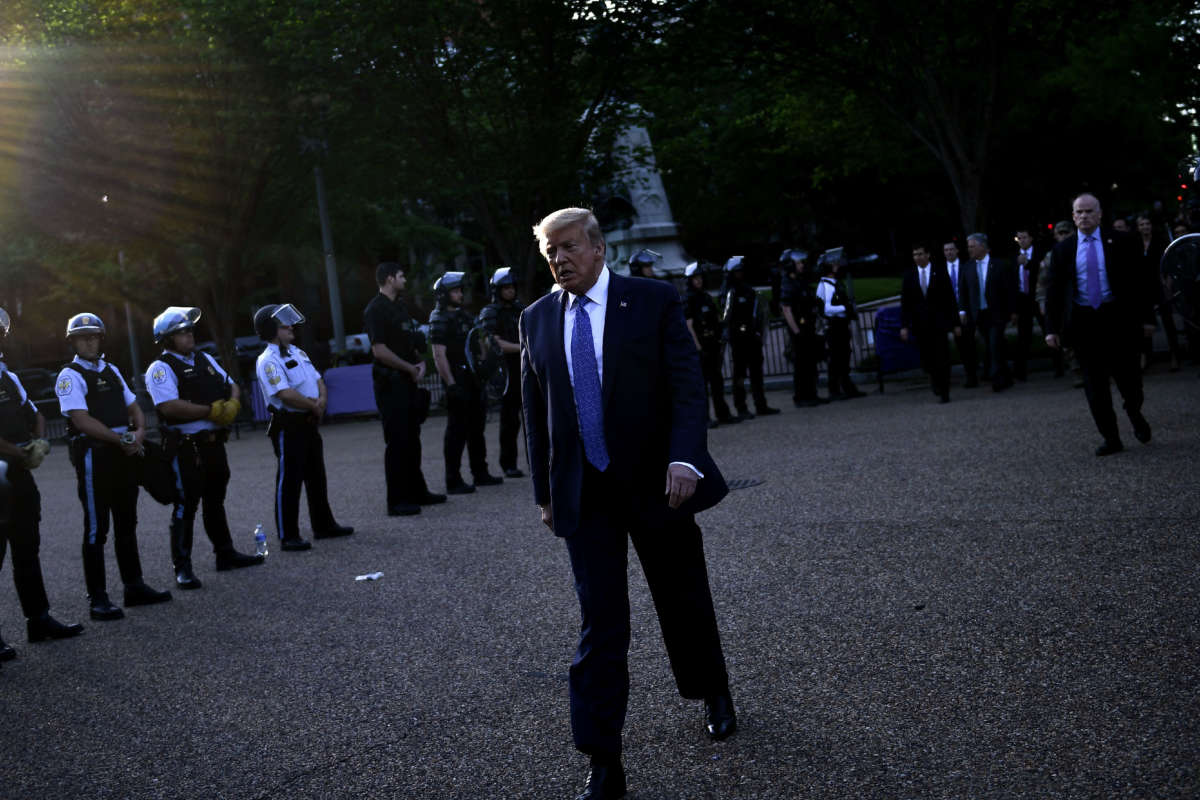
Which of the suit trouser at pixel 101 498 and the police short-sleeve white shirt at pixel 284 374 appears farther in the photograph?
the police short-sleeve white shirt at pixel 284 374

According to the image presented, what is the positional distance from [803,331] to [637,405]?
43.8 feet

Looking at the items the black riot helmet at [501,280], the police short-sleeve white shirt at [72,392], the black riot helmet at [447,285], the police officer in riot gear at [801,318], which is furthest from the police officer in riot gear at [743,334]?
the police short-sleeve white shirt at [72,392]

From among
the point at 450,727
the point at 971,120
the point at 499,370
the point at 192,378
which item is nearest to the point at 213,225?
the point at 971,120

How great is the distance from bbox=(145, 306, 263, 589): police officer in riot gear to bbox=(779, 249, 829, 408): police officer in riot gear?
9.32 meters

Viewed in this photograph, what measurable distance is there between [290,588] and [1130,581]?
17.1 ft

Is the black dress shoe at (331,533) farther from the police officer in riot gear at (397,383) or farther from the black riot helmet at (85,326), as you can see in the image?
the black riot helmet at (85,326)

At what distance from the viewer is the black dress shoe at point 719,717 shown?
469 centimetres

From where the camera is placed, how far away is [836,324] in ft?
58.1

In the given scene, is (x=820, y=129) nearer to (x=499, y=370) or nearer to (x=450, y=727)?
(x=499, y=370)

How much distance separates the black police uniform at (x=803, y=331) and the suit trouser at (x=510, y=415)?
207 inches

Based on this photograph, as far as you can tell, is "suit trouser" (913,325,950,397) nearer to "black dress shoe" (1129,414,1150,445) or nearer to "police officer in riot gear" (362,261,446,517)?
"black dress shoe" (1129,414,1150,445)

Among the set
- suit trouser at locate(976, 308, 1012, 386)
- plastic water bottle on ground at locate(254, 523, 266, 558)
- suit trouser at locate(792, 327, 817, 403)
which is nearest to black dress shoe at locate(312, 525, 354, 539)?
plastic water bottle on ground at locate(254, 523, 266, 558)

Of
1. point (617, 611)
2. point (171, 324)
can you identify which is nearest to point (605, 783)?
point (617, 611)

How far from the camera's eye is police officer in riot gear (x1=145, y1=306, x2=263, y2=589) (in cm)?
933
